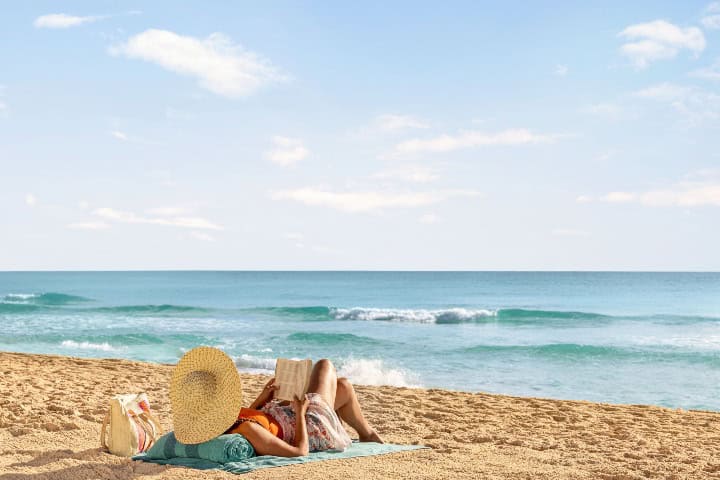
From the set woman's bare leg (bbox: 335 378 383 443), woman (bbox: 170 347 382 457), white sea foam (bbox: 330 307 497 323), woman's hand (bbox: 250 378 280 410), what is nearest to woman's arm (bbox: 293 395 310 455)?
woman (bbox: 170 347 382 457)

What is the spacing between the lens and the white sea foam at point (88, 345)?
1805cm

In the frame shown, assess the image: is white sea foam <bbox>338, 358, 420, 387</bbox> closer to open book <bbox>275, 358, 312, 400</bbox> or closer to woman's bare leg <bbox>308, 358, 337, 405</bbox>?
woman's bare leg <bbox>308, 358, 337, 405</bbox>

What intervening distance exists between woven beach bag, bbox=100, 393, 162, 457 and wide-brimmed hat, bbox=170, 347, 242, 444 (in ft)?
1.97

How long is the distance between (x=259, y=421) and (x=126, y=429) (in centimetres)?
112

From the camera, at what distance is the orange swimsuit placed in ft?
16.2

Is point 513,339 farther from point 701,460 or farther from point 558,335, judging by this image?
point 701,460

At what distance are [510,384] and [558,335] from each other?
10621 mm

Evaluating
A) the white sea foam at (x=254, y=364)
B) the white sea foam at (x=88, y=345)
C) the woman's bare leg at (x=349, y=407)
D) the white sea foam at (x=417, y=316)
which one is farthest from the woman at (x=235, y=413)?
the white sea foam at (x=417, y=316)

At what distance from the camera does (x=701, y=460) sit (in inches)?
224

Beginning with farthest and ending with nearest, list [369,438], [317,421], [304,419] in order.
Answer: [369,438] → [317,421] → [304,419]

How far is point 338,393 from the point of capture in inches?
214

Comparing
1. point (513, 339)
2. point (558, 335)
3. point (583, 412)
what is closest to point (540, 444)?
point (583, 412)

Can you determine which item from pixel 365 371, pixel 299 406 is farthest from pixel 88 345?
pixel 299 406

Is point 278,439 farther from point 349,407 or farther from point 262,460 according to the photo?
point 349,407
